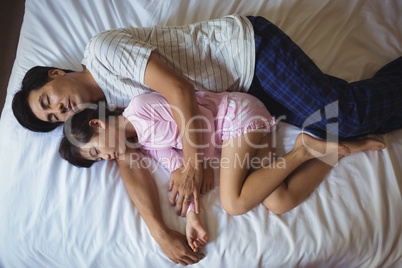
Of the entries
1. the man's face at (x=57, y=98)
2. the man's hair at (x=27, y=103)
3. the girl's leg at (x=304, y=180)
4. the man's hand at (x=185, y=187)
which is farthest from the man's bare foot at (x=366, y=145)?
the man's hair at (x=27, y=103)

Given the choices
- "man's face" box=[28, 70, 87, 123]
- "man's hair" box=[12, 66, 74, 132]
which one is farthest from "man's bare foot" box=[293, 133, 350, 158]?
"man's hair" box=[12, 66, 74, 132]

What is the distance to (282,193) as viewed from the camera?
3.23ft

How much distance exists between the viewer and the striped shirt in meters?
1.04

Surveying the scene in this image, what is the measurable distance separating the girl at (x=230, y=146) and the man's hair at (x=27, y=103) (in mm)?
126

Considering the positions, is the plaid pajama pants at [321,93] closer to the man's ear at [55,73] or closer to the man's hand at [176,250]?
the man's hand at [176,250]

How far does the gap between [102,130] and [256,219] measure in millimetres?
617

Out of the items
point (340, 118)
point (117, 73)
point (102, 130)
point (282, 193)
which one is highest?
point (117, 73)

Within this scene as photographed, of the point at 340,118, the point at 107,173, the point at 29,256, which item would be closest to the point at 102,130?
the point at 107,173

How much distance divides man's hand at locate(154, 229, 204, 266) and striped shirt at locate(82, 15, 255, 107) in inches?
20.3

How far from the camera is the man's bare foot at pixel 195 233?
945mm

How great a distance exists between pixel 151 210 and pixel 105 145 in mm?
284

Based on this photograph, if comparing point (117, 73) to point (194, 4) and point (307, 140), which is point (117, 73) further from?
point (307, 140)

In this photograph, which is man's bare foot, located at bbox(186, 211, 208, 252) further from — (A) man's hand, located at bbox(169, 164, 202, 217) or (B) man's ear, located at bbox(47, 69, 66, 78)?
(B) man's ear, located at bbox(47, 69, 66, 78)

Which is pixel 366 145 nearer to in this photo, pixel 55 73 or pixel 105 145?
pixel 105 145
